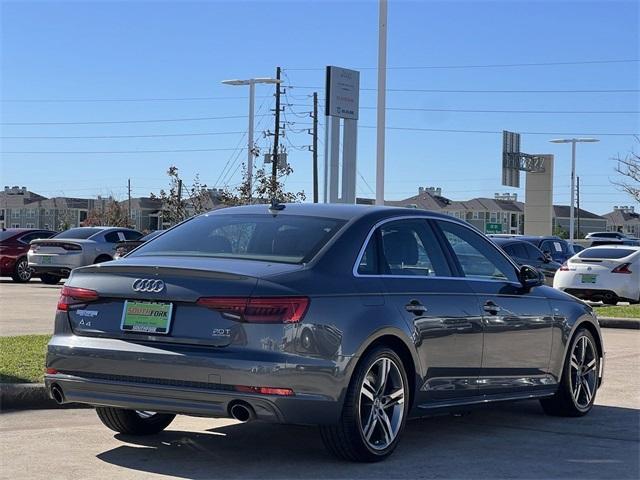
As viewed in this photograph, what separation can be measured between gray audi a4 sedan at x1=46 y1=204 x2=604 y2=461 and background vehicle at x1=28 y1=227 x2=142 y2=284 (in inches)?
747

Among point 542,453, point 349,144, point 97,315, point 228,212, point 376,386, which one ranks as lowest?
point 542,453

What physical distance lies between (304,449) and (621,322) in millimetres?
11553

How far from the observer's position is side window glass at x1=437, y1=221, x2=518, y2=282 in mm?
7520

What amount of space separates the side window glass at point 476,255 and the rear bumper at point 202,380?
192cm

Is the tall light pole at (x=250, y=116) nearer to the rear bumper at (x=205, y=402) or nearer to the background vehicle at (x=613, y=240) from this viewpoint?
the background vehicle at (x=613, y=240)

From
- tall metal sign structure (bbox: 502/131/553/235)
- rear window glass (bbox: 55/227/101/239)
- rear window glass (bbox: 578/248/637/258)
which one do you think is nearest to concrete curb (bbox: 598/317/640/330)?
rear window glass (bbox: 578/248/637/258)

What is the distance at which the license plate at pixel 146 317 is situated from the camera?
19.7ft

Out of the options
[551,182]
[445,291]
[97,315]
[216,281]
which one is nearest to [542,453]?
[445,291]

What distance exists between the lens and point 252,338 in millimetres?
5797

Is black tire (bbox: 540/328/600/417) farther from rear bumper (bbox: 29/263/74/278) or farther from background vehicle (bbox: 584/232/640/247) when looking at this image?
background vehicle (bbox: 584/232/640/247)

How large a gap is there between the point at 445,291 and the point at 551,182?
60251 millimetres

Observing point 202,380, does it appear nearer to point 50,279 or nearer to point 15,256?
point 50,279

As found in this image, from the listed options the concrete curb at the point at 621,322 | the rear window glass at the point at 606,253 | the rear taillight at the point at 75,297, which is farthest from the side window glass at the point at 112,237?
the rear taillight at the point at 75,297

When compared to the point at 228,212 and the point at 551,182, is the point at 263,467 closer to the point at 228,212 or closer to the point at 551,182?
the point at 228,212
